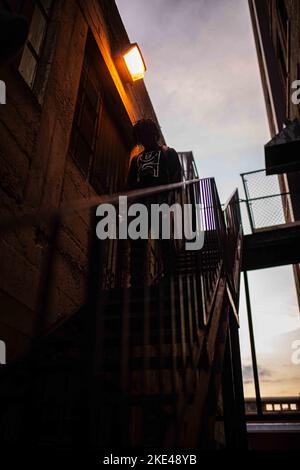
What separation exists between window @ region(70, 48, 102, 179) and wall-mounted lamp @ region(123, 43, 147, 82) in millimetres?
1011

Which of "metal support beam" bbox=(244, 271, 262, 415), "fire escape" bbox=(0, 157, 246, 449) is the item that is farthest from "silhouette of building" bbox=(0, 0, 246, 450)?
"metal support beam" bbox=(244, 271, 262, 415)

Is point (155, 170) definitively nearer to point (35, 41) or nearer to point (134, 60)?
point (35, 41)

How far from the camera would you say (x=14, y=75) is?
12.2 feet

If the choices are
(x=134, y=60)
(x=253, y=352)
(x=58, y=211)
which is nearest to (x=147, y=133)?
(x=58, y=211)

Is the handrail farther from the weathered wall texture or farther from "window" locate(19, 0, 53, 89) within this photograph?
"window" locate(19, 0, 53, 89)

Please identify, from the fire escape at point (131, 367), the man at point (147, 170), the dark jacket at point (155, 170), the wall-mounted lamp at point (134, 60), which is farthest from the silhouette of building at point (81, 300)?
the wall-mounted lamp at point (134, 60)

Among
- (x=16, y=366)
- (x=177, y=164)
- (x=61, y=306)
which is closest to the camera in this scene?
(x=16, y=366)

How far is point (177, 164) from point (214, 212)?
0.95 metres

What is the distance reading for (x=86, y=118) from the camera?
578 centimetres

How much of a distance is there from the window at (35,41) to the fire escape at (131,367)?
1.79 meters

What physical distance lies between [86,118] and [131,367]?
437 cm

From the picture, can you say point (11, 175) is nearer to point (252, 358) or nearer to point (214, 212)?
point (214, 212)

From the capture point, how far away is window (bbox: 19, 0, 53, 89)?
4188mm
